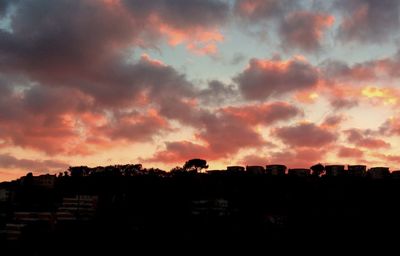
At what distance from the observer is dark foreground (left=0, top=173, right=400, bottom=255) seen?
134 m

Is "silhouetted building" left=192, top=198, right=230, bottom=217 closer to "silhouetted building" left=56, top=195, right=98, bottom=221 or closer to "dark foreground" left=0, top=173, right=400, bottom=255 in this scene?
"dark foreground" left=0, top=173, right=400, bottom=255

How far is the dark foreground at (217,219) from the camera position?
13425cm

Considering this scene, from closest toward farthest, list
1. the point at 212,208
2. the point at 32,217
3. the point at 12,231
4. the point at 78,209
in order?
1. the point at 212,208
2. the point at 12,231
3. the point at 78,209
4. the point at 32,217

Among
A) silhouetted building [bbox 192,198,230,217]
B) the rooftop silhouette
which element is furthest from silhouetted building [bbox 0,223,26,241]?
silhouetted building [bbox 192,198,230,217]

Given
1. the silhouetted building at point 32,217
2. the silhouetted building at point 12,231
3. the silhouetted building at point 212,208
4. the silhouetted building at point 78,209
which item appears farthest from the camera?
the silhouetted building at point 32,217

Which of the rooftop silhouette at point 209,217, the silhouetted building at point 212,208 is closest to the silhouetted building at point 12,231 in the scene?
the rooftop silhouette at point 209,217

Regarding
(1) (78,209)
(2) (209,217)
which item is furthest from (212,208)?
(1) (78,209)

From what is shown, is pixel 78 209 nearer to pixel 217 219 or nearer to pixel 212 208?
pixel 212 208

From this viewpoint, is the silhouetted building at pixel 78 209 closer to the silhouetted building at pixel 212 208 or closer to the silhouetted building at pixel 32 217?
the silhouetted building at pixel 32 217

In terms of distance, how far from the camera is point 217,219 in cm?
15238

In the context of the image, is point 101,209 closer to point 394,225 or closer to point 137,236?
point 137,236

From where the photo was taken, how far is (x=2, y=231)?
17100 cm

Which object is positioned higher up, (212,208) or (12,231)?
(212,208)

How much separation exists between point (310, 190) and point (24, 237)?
9238 cm
